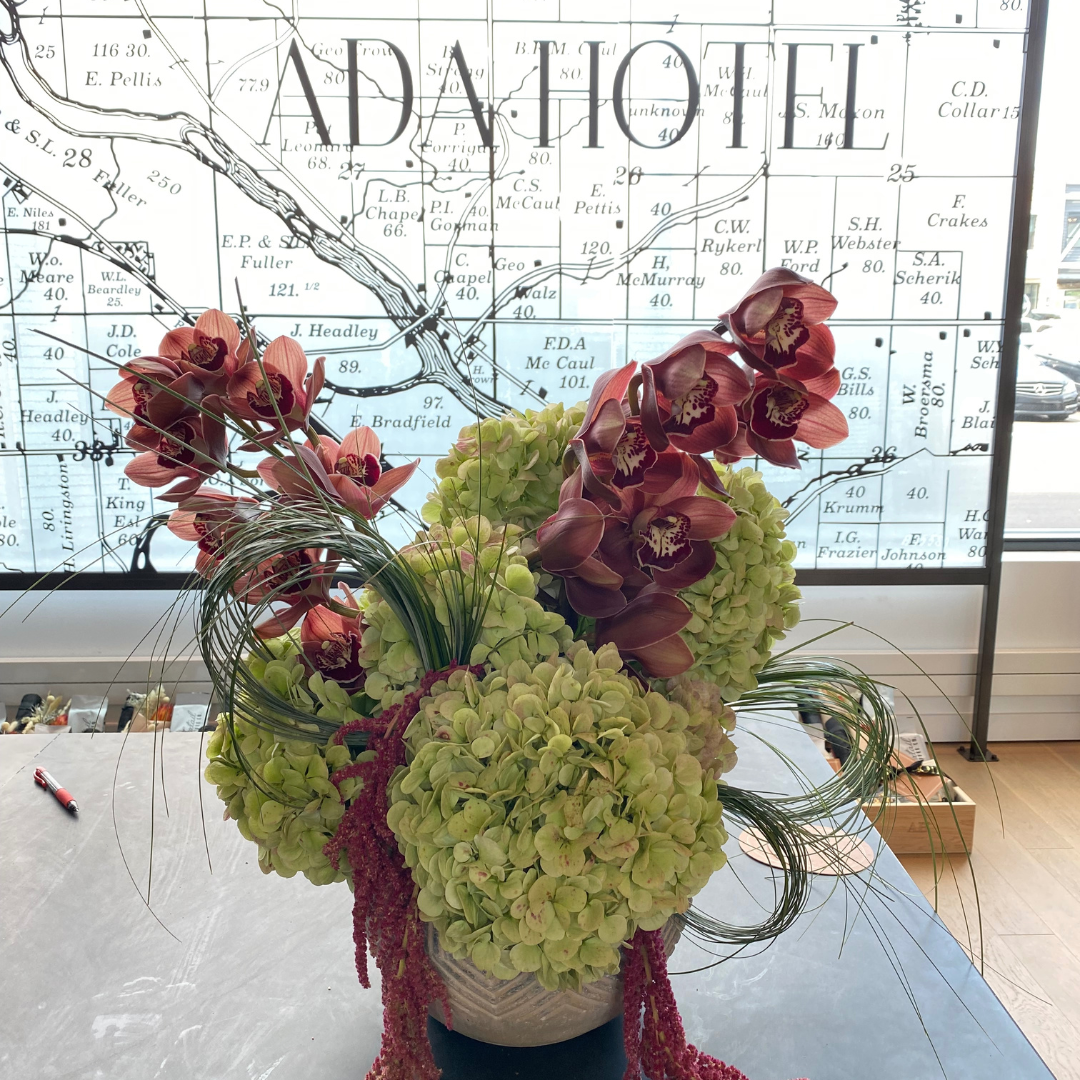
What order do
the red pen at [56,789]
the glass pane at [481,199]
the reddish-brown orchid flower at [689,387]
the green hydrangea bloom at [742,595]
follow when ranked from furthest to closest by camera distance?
the glass pane at [481,199], the red pen at [56,789], the green hydrangea bloom at [742,595], the reddish-brown orchid flower at [689,387]

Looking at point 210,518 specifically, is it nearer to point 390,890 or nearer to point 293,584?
point 293,584

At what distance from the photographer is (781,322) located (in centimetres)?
50

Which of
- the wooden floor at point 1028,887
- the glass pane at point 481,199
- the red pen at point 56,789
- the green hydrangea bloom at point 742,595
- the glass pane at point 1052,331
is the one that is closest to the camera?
the green hydrangea bloom at point 742,595

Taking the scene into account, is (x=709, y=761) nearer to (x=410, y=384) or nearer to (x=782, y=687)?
(x=782, y=687)

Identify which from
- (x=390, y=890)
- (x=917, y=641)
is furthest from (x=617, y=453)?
(x=917, y=641)

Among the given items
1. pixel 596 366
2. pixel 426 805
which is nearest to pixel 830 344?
pixel 426 805

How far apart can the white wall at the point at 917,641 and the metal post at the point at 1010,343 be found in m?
0.10

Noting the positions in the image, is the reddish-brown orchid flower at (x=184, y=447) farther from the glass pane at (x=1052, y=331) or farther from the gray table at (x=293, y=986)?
the glass pane at (x=1052, y=331)

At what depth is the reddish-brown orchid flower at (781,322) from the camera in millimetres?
488

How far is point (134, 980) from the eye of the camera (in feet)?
2.69

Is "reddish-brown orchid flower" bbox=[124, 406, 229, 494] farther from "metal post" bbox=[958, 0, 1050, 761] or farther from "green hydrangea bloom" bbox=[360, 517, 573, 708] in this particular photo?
"metal post" bbox=[958, 0, 1050, 761]

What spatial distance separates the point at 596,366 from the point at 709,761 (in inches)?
79.0

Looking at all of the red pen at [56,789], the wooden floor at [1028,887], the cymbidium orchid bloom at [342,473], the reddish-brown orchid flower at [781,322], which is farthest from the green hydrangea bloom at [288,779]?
the wooden floor at [1028,887]

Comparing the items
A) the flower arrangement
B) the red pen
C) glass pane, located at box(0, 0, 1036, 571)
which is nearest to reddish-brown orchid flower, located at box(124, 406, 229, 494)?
the flower arrangement
